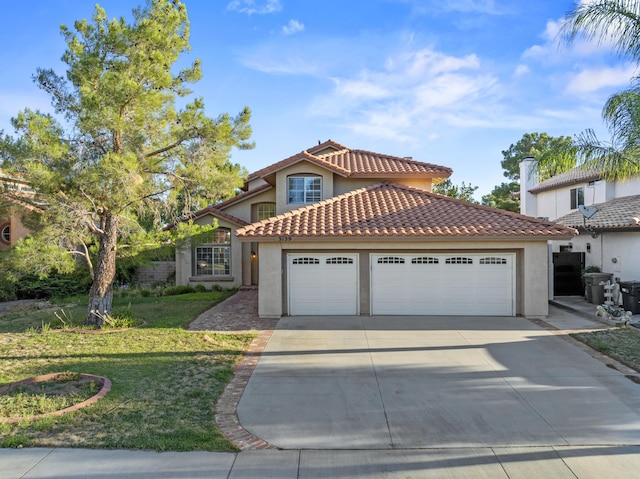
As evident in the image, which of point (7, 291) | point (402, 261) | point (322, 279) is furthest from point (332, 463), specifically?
point (7, 291)

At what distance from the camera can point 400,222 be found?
1365cm

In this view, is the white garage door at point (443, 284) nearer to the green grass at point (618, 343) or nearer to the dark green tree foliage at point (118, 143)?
the green grass at point (618, 343)

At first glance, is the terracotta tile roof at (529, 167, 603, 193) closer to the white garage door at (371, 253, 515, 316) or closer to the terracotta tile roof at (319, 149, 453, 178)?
the terracotta tile roof at (319, 149, 453, 178)

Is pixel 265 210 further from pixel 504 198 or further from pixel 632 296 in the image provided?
pixel 504 198

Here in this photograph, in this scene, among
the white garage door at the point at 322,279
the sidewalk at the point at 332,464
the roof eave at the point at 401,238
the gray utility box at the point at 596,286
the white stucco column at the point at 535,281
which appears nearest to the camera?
the sidewalk at the point at 332,464

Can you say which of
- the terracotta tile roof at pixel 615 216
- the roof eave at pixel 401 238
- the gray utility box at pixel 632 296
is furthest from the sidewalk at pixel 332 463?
the terracotta tile roof at pixel 615 216

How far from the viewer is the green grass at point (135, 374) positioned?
5316 millimetres

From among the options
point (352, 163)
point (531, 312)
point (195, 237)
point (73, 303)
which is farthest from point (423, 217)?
point (73, 303)

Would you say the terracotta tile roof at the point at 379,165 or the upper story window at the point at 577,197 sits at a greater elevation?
the terracotta tile roof at the point at 379,165

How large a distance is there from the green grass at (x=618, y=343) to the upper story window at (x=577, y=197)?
561 inches

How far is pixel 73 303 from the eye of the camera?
17750mm

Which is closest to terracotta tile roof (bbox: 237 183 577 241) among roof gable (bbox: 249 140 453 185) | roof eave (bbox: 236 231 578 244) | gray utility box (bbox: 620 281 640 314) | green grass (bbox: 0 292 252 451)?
roof eave (bbox: 236 231 578 244)

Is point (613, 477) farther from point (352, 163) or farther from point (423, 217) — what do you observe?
point (352, 163)

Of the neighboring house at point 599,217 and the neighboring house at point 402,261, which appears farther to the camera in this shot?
the neighboring house at point 599,217
